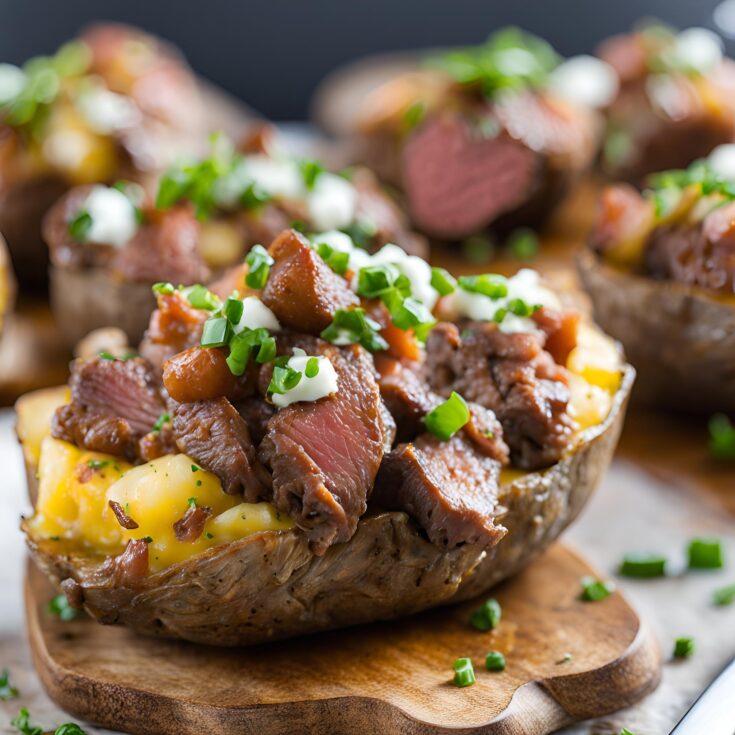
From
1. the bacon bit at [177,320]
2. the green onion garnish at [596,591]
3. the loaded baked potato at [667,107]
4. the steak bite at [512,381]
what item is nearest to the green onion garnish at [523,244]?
the loaded baked potato at [667,107]

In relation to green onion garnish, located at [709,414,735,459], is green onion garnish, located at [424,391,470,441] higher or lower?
higher

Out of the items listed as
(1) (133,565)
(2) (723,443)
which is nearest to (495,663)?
(1) (133,565)

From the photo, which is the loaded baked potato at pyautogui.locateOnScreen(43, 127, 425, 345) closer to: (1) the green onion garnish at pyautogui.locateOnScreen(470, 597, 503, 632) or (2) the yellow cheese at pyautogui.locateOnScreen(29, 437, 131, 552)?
(2) the yellow cheese at pyautogui.locateOnScreen(29, 437, 131, 552)

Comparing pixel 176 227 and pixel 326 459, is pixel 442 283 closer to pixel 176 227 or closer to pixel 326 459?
pixel 326 459

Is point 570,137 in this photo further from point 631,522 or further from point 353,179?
point 631,522

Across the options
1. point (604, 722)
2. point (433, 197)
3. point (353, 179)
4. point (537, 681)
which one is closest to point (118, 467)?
point (537, 681)

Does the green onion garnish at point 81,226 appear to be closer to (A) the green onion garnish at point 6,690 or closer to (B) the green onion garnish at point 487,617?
(A) the green onion garnish at point 6,690

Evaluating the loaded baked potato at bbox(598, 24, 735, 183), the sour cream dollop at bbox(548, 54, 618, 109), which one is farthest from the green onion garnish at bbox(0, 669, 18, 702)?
the loaded baked potato at bbox(598, 24, 735, 183)
